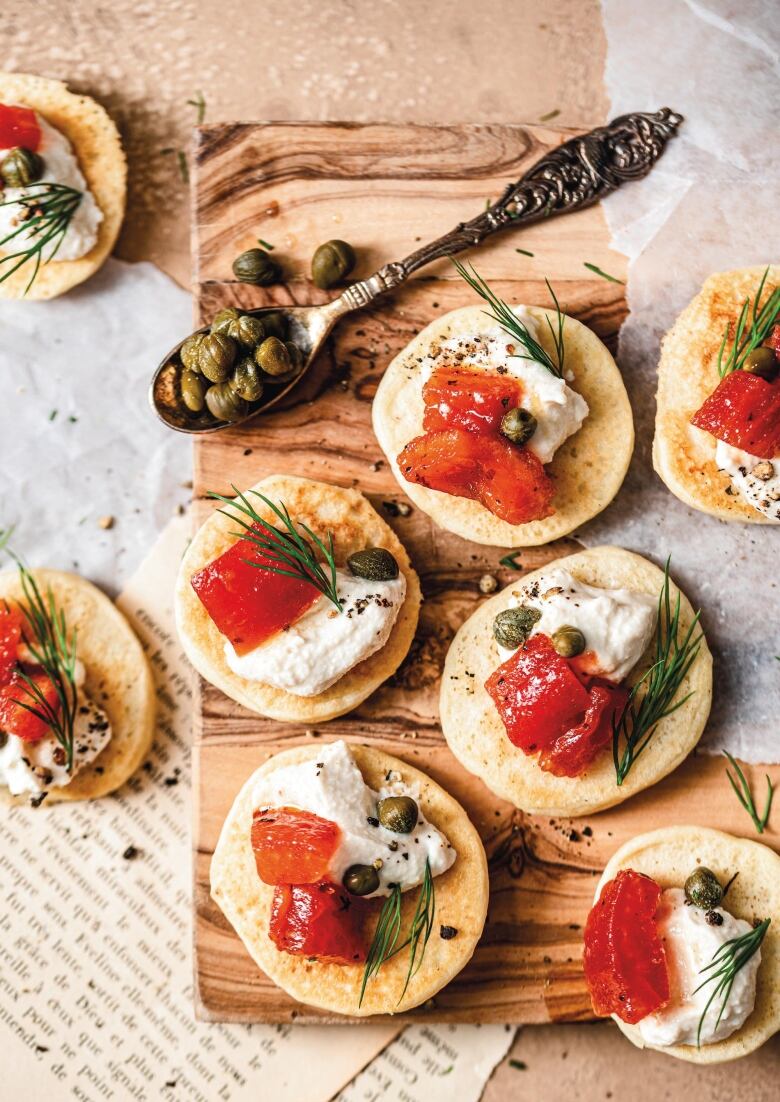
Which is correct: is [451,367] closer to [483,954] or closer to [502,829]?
[502,829]

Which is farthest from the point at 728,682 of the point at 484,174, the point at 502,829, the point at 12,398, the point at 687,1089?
the point at 12,398

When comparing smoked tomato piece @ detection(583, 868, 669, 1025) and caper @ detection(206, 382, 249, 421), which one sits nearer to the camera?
smoked tomato piece @ detection(583, 868, 669, 1025)

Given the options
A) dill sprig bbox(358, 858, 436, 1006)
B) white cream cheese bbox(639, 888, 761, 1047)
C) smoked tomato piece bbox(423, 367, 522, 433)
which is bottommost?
white cream cheese bbox(639, 888, 761, 1047)

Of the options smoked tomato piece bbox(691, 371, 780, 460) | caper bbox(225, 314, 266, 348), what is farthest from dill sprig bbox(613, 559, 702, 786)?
caper bbox(225, 314, 266, 348)

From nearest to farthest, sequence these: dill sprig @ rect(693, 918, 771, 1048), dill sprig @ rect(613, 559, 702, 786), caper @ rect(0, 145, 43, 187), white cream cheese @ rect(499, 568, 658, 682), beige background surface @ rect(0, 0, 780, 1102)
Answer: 1. dill sprig @ rect(693, 918, 771, 1048)
2. white cream cheese @ rect(499, 568, 658, 682)
3. dill sprig @ rect(613, 559, 702, 786)
4. caper @ rect(0, 145, 43, 187)
5. beige background surface @ rect(0, 0, 780, 1102)

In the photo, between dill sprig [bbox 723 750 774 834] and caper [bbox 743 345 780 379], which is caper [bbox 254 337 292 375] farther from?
dill sprig [bbox 723 750 774 834]

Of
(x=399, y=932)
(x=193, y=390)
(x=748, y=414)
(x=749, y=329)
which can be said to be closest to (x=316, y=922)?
(x=399, y=932)
